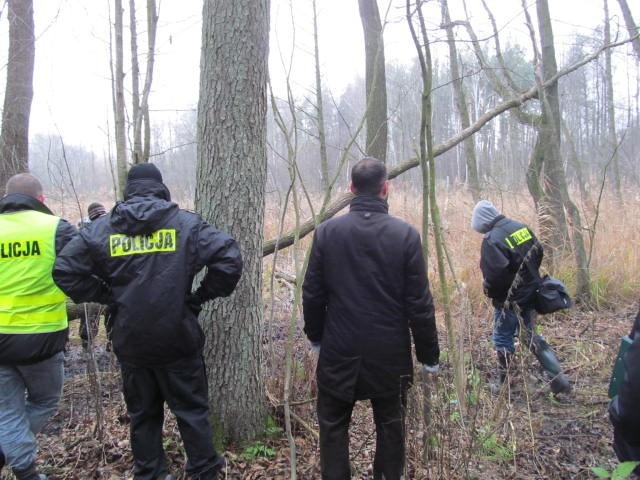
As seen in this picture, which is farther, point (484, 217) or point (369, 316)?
point (484, 217)

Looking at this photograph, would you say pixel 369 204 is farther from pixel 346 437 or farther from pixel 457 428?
pixel 457 428

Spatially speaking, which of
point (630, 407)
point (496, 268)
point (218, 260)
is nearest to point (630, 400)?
point (630, 407)

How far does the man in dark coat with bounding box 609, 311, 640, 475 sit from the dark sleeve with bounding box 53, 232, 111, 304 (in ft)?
8.26

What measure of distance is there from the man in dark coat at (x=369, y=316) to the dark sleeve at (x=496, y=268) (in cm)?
→ 187

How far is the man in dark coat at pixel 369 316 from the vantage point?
237 cm

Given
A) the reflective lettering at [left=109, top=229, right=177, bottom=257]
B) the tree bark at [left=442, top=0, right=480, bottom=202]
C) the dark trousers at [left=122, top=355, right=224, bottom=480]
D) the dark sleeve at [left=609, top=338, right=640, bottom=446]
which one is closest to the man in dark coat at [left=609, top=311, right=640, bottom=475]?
the dark sleeve at [left=609, top=338, right=640, bottom=446]

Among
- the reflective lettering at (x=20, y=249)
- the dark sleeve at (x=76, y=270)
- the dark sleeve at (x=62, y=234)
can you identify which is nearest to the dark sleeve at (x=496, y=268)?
the dark sleeve at (x=76, y=270)

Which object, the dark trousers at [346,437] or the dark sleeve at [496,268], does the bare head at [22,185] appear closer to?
the dark trousers at [346,437]

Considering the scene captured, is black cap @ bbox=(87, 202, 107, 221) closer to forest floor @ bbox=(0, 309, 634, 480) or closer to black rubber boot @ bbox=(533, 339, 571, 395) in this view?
forest floor @ bbox=(0, 309, 634, 480)

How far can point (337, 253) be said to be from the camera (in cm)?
245

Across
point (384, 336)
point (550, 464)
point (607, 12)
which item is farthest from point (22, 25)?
point (607, 12)

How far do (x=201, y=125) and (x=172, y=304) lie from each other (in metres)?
1.28

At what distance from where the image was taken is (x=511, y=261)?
4082 mm

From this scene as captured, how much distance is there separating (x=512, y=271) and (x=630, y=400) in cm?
251
